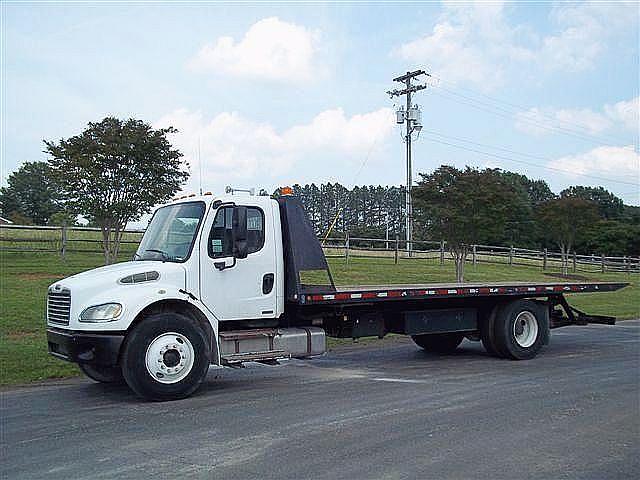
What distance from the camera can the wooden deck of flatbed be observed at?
992cm

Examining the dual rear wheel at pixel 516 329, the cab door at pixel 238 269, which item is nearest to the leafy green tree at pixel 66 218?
the cab door at pixel 238 269

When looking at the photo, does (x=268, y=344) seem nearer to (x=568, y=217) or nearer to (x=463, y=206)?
(x=463, y=206)

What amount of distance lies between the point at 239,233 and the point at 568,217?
2924 cm

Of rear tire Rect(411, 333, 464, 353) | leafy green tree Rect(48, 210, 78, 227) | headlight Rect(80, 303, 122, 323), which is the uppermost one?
leafy green tree Rect(48, 210, 78, 227)

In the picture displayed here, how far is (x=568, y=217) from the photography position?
115ft

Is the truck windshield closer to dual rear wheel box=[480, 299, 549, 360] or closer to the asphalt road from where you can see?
the asphalt road

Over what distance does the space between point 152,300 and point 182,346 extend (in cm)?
66

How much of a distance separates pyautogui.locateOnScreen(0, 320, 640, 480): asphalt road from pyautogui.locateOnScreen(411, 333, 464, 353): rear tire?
192 cm

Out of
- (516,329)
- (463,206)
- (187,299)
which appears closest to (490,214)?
(463,206)

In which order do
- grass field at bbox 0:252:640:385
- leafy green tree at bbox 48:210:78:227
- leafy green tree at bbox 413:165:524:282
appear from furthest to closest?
leafy green tree at bbox 413:165:524:282 → leafy green tree at bbox 48:210:78:227 → grass field at bbox 0:252:640:385

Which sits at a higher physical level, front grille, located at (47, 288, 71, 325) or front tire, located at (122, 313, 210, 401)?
front grille, located at (47, 288, 71, 325)

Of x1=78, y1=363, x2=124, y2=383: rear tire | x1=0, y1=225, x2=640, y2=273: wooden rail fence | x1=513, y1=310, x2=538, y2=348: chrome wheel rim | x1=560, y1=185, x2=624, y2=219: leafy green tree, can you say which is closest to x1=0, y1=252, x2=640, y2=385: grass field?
x1=0, y1=225, x2=640, y2=273: wooden rail fence

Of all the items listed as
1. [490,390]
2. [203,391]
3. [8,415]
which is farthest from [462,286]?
[8,415]

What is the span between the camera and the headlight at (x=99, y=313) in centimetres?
814
